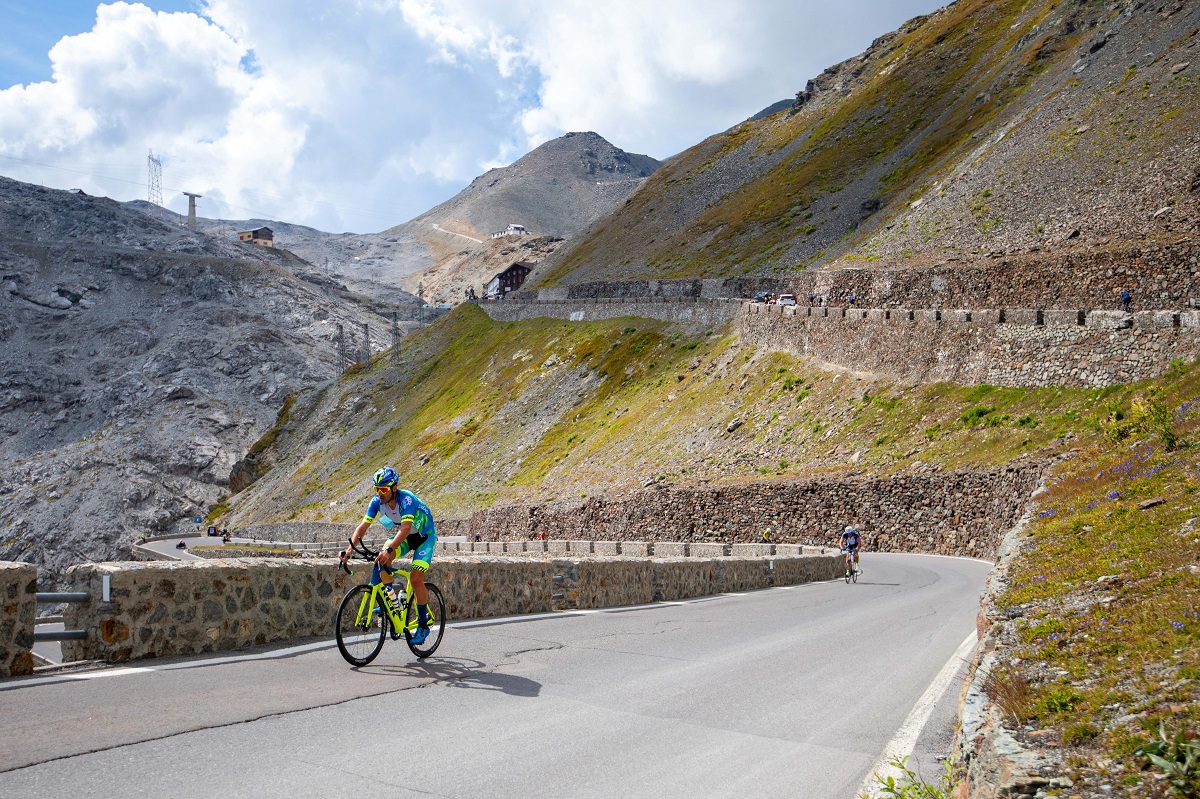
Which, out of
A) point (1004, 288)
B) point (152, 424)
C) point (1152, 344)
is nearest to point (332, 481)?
point (152, 424)

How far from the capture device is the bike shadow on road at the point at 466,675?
839 cm

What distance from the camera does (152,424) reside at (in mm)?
109562

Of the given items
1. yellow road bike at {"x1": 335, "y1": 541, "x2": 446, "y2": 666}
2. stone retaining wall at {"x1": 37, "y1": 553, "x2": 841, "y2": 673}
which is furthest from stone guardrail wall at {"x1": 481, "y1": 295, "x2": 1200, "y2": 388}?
yellow road bike at {"x1": 335, "y1": 541, "x2": 446, "y2": 666}

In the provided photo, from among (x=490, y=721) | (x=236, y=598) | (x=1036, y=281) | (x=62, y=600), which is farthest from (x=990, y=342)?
(x=62, y=600)

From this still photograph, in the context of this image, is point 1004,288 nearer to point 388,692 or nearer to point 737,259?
point 388,692

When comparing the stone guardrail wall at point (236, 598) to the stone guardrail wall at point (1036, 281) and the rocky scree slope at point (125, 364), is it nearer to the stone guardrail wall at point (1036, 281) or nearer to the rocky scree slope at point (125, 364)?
the stone guardrail wall at point (1036, 281)

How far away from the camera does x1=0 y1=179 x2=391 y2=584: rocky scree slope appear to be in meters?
94.7

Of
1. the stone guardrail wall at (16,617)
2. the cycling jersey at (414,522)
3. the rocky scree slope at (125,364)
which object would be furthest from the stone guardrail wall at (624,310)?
the stone guardrail wall at (16,617)

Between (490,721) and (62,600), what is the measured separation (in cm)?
426

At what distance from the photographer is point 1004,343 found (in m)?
37.2

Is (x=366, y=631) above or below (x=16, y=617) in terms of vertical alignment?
below

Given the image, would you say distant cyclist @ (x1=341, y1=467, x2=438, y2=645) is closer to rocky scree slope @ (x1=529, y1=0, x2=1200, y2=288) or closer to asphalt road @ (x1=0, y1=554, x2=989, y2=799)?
asphalt road @ (x1=0, y1=554, x2=989, y2=799)

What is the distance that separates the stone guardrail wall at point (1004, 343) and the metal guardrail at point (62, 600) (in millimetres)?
33262

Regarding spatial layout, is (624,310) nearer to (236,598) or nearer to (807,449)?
(807,449)
